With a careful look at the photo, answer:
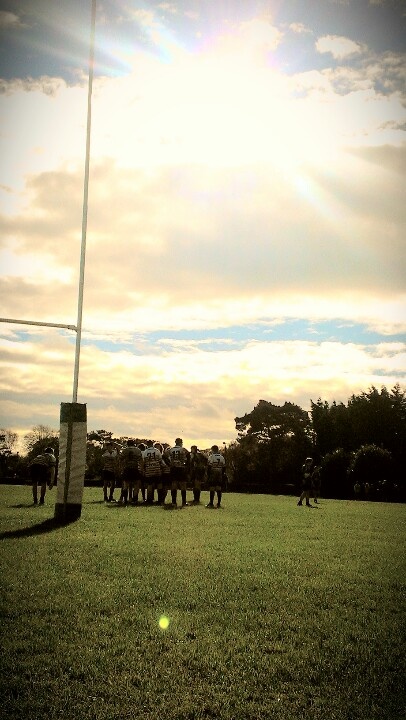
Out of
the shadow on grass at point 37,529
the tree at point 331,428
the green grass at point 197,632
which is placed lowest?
the green grass at point 197,632

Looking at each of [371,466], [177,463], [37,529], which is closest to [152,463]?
[177,463]

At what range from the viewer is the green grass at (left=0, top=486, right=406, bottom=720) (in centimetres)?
359

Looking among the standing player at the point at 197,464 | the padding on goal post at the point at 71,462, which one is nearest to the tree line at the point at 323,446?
the standing player at the point at 197,464

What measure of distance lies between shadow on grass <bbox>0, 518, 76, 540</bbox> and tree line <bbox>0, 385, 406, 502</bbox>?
35.2 metres

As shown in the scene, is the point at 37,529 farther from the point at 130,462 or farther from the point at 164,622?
the point at 130,462

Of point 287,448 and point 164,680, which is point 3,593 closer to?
point 164,680

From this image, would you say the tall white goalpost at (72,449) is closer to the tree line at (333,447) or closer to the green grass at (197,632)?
the green grass at (197,632)

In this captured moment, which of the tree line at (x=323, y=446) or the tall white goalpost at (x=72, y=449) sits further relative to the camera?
the tree line at (x=323, y=446)

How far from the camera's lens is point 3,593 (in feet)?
18.2

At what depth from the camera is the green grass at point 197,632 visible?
3.59 metres

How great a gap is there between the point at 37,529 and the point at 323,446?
60600 mm

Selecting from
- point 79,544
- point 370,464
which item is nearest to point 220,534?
point 79,544

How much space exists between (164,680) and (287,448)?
2617 inches

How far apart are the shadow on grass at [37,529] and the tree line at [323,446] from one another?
3516 centimetres
